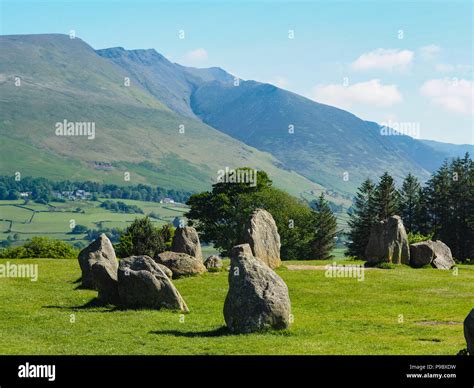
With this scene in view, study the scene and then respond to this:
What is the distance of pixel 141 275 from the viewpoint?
105 feet

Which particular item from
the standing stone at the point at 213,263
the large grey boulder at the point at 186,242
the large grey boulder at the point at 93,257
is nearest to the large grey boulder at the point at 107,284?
the large grey boulder at the point at 93,257

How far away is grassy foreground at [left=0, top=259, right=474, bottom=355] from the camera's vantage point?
23.2 m

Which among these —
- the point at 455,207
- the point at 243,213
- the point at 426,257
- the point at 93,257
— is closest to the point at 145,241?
the point at 93,257

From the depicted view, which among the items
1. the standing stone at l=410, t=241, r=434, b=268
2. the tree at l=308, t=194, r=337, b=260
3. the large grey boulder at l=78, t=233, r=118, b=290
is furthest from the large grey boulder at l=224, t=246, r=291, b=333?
the tree at l=308, t=194, r=337, b=260

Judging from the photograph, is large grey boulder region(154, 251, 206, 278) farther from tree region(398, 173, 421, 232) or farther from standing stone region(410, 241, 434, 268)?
tree region(398, 173, 421, 232)

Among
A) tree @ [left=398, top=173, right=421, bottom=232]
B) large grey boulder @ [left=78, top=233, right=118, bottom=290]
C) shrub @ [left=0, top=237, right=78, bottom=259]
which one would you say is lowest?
shrub @ [left=0, top=237, right=78, bottom=259]

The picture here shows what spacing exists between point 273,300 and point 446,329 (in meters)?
7.09

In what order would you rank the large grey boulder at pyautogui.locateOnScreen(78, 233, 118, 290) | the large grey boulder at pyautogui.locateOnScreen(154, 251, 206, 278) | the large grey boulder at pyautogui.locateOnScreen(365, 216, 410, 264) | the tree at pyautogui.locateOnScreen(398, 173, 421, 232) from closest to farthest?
the large grey boulder at pyautogui.locateOnScreen(78, 233, 118, 290), the large grey boulder at pyautogui.locateOnScreen(154, 251, 206, 278), the large grey boulder at pyautogui.locateOnScreen(365, 216, 410, 264), the tree at pyautogui.locateOnScreen(398, 173, 421, 232)

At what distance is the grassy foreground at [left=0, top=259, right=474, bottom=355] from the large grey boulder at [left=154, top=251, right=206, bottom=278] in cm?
150

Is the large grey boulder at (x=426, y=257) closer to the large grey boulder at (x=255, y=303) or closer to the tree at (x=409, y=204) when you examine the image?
the large grey boulder at (x=255, y=303)

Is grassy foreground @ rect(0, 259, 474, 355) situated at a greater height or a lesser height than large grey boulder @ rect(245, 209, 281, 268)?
lesser
